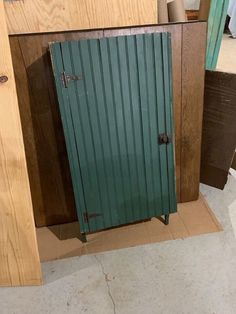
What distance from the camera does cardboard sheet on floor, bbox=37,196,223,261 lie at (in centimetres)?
176

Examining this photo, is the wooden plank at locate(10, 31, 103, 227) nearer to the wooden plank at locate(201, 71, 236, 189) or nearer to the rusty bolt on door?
the rusty bolt on door

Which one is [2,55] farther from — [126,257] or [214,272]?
[214,272]

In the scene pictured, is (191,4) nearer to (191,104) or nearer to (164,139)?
(191,104)

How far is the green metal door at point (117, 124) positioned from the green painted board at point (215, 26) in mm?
714

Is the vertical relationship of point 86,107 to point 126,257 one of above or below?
above

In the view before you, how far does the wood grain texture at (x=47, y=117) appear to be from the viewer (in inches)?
59.1

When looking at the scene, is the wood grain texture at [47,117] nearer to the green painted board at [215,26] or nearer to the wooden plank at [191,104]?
the wooden plank at [191,104]

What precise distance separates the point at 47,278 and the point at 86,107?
2.98 ft

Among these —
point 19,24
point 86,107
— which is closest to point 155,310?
point 86,107

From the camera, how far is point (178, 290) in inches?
57.9

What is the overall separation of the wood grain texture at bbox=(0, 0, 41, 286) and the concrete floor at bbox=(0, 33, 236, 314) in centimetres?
9

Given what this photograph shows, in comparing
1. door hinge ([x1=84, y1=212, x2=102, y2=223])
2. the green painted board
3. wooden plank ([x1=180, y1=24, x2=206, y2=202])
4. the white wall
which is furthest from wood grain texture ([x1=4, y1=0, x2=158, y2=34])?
the white wall

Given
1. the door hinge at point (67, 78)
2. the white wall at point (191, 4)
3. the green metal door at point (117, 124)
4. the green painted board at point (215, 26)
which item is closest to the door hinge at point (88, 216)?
the green metal door at point (117, 124)

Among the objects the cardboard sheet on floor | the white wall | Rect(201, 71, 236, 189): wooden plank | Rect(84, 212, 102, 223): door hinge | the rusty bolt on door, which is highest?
the white wall
